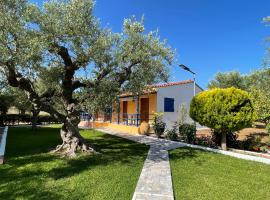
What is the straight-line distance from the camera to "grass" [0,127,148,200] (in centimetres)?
617

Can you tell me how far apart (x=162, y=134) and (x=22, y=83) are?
11.0 metres

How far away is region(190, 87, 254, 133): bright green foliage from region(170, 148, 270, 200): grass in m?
1.71

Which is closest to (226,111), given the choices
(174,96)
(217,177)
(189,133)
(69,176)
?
(189,133)

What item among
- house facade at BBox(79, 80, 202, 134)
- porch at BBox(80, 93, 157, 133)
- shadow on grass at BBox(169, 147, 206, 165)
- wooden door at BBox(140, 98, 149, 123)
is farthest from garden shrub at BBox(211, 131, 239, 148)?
wooden door at BBox(140, 98, 149, 123)

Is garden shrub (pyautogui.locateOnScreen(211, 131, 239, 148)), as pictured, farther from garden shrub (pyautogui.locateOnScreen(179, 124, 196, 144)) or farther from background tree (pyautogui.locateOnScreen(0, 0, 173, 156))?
background tree (pyautogui.locateOnScreen(0, 0, 173, 156))

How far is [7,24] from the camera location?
7.81 metres

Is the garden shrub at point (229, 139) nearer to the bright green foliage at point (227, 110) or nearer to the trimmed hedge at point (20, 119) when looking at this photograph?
the bright green foliage at point (227, 110)

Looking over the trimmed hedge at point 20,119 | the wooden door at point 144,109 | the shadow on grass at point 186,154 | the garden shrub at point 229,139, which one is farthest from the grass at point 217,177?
the trimmed hedge at point 20,119

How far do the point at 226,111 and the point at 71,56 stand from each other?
8.12 meters

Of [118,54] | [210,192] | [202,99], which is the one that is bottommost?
[210,192]

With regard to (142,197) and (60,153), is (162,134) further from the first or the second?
(142,197)

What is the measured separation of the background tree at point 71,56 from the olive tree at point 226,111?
2.90m

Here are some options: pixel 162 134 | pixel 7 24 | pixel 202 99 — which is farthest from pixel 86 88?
pixel 162 134

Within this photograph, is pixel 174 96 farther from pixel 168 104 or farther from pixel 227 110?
pixel 227 110
